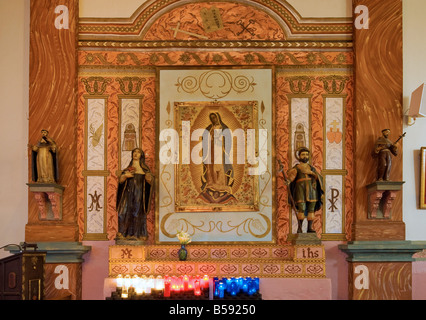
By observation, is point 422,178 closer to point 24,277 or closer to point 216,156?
point 216,156

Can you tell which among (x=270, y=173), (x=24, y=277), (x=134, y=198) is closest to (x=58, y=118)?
(x=134, y=198)

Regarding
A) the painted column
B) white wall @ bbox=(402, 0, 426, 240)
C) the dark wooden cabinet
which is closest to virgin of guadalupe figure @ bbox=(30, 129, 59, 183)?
the painted column

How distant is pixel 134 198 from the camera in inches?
311

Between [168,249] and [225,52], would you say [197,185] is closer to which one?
[168,249]

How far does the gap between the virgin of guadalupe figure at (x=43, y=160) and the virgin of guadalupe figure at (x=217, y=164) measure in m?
2.01

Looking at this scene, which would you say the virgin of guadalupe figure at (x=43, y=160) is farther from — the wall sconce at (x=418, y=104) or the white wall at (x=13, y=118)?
the wall sconce at (x=418, y=104)

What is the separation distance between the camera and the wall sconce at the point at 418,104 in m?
7.94

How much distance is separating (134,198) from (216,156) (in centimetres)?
126

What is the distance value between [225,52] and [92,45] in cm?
185

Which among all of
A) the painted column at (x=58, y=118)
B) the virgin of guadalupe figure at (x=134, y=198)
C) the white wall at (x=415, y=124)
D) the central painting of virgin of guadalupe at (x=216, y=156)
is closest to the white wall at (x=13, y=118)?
the painted column at (x=58, y=118)

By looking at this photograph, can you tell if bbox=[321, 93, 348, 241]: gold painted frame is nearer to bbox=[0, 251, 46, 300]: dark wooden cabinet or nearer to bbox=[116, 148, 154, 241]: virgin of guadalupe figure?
bbox=[116, 148, 154, 241]: virgin of guadalupe figure

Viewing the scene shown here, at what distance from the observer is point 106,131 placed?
838 cm

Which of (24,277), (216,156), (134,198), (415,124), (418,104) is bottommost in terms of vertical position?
(24,277)
